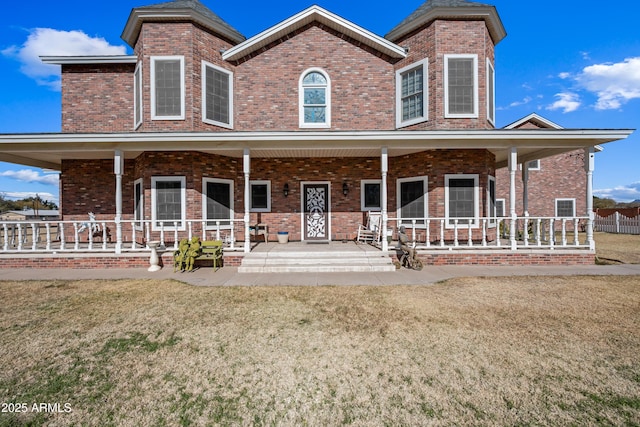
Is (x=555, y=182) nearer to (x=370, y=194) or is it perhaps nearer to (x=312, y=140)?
(x=370, y=194)

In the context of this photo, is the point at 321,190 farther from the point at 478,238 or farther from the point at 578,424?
the point at 578,424

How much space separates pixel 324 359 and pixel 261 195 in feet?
29.1

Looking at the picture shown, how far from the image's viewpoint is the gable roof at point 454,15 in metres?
10.5

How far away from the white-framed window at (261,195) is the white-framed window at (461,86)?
7.24m

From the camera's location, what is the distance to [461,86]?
35.4 ft

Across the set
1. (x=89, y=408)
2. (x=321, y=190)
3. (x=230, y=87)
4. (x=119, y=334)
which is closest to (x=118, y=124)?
(x=230, y=87)

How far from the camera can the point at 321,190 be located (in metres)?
11.8

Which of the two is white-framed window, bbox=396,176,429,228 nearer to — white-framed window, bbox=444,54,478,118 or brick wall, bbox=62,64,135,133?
white-framed window, bbox=444,54,478,118

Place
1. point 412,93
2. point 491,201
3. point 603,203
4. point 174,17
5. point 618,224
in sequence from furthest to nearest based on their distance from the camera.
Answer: point 603,203
point 618,224
point 412,93
point 491,201
point 174,17

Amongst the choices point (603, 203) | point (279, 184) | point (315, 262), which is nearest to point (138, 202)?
point (279, 184)

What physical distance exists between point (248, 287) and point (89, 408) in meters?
3.94

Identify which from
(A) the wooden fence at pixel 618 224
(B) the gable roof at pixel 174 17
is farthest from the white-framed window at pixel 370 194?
(A) the wooden fence at pixel 618 224

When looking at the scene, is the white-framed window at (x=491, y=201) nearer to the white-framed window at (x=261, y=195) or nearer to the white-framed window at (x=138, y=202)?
the white-framed window at (x=261, y=195)

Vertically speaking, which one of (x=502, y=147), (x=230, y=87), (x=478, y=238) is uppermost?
(x=230, y=87)
